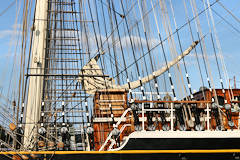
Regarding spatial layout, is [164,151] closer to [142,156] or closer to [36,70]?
[142,156]

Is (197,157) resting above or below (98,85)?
below

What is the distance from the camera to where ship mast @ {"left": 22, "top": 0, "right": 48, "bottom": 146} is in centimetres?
766

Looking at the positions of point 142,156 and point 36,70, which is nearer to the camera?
point 142,156

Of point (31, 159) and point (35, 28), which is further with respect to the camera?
Result: point (35, 28)

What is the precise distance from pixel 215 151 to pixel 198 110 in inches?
50.5

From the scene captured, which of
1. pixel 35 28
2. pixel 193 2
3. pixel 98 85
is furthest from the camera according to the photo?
pixel 98 85

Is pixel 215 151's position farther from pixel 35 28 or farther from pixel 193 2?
pixel 35 28

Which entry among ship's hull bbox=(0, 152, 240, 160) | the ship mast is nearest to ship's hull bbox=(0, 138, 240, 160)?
ship's hull bbox=(0, 152, 240, 160)

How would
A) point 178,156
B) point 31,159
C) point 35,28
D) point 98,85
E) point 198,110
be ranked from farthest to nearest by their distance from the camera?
1. point 98,85
2. point 35,28
3. point 198,110
4. point 178,156
5. point 31,159

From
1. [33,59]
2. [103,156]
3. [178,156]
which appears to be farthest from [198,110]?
[33,59]

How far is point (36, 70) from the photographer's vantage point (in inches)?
325

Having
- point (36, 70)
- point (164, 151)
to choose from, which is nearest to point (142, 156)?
point (164, 151)

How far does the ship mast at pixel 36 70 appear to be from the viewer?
25.1ft

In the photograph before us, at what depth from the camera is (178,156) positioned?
6207 millimetres
